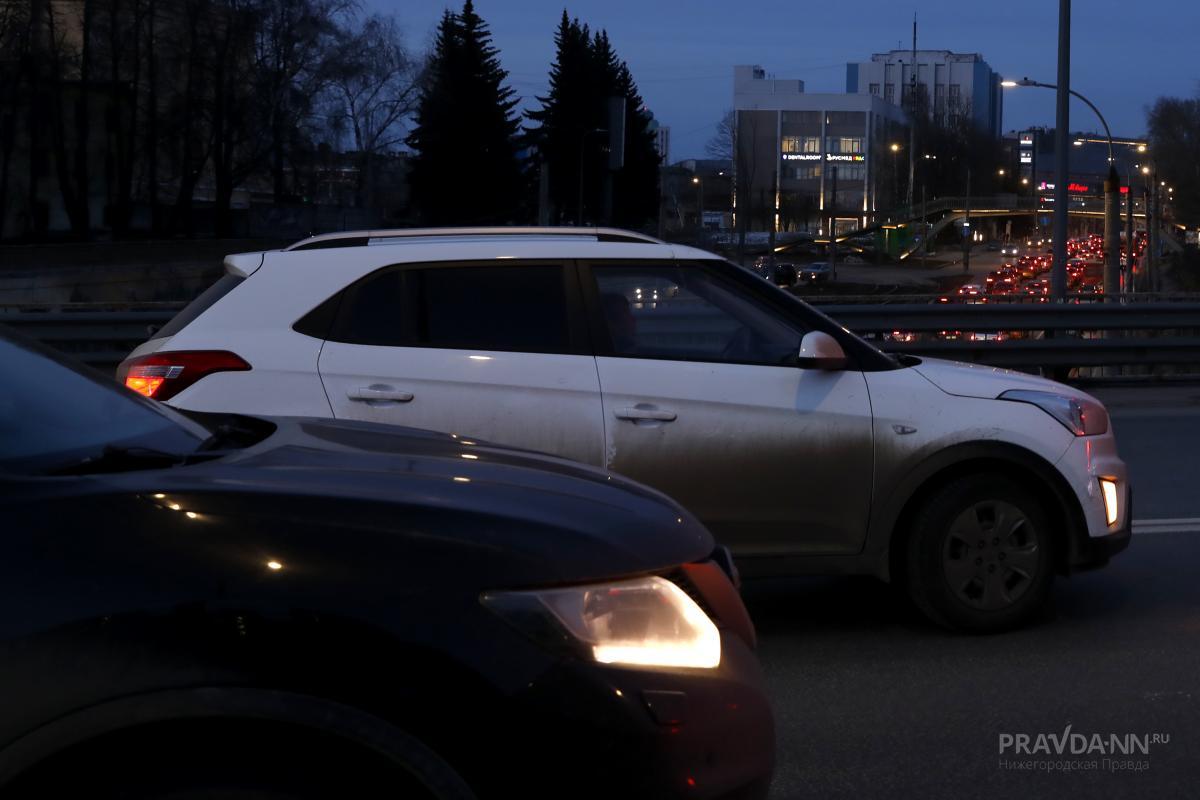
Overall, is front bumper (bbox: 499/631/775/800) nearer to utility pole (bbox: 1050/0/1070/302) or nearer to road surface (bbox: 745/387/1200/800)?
road surface (bbox: 745/387/1200/800)

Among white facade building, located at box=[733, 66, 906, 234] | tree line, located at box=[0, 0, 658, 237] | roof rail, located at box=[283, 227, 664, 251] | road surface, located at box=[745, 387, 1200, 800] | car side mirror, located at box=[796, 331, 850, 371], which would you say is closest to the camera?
road surface, located at box=[745, 387, 1200, 800]

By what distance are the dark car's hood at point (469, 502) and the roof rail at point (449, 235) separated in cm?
292

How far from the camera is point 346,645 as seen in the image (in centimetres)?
250

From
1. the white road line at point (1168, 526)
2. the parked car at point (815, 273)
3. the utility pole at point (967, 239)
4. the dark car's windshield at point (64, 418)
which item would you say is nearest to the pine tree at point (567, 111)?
the parked car at point (815, 273)

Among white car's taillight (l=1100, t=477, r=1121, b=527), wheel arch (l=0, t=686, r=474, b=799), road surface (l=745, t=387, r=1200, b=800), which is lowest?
road surface (l=745, t=387, r=1200, b=800)

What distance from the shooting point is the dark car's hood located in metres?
2.66

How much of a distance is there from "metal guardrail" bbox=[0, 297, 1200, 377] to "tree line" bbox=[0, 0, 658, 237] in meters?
37.1

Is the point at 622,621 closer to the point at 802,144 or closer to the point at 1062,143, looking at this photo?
the point at 1062,143

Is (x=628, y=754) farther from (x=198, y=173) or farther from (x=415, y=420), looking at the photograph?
(x=198, y=173)

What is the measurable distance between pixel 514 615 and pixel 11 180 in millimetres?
66609

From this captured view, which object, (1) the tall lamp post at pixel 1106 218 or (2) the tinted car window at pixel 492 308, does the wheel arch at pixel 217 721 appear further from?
(1) the tall lamp post at pixel 1106 218

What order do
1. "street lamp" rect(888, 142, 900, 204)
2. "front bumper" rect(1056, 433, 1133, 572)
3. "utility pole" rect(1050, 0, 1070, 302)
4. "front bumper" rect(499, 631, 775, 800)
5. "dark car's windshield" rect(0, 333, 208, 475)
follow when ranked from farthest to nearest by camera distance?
"street lamp" rect(888, 142, 900, 204) → "utility pole" rect(1050, 0, 1070, 302) → "front bumper" rect(1056, 433, 1133, 572) → "dark car's windshield" rect(0, 333, 208, 475) → "front bumper" rect(499, 631, 775, 800)

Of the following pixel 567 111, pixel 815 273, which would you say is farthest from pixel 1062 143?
pixel 567 111

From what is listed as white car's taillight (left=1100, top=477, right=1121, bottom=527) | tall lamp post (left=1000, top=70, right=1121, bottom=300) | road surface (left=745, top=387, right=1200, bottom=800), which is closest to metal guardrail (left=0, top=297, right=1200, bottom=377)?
tall lamp post (left=1000, top=70, right=1121, bottom=300)
